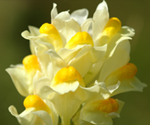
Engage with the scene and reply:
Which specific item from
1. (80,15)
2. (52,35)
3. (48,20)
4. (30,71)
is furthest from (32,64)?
(48,20)

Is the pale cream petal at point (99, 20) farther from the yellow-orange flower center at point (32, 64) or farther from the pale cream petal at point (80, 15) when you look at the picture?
the yellow-orange flower center at point (32, 64)

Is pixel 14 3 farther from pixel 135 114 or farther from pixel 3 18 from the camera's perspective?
pixel 135 114

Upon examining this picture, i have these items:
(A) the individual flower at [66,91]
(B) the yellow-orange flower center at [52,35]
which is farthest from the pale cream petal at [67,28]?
(A) the individual flower at [66,91]

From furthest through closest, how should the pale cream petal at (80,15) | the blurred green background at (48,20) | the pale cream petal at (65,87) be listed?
the blurred green background at (48,20)
the pale cream petal at (80,15)
the pale cream petal at (65,87)

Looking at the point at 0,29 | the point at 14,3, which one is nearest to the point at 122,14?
the point at 14,3

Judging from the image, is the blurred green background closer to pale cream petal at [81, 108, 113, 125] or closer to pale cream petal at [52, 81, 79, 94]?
pale cream petal at [81, 108, 113, 125]

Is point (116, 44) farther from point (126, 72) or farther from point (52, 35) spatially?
point (52, 35)
